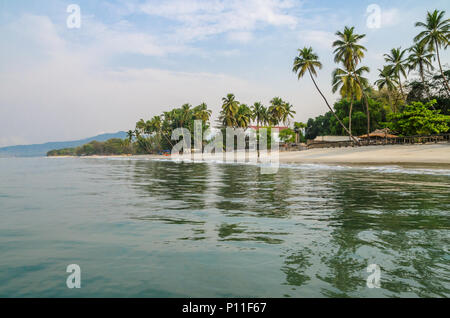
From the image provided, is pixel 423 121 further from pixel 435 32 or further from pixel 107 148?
pixel 107 148

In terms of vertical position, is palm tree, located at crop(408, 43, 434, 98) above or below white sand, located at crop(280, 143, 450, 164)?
above

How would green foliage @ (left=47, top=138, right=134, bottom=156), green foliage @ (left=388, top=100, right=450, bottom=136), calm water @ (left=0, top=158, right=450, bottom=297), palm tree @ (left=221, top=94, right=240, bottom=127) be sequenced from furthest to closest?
green foliage @ (left=47, top=138, right=134, bottom=156) → palm tree @ (left=221, top=94, right=240, bottom=127) → green foliage @ (left=388, top=100, right=450, bottom=136) → calm water @ (left=0, top=158, right=450, bottom=297)

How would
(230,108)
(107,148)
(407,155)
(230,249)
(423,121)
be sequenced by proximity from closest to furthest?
(230,249) < (407,155) < (423,121) < (230,108) < (107,148)

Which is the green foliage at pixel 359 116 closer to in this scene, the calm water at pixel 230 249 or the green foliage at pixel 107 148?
the calm water at pixel 230 249

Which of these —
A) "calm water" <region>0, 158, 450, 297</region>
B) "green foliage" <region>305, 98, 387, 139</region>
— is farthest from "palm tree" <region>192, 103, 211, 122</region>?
"calm water" <region>0, 158, 450, 297</region>

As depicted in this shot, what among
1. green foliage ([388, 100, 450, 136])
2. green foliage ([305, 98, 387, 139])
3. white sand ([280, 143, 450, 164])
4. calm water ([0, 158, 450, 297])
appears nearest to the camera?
calm water ([0, 158, 450, 297])

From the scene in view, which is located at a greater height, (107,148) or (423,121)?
(423,121)

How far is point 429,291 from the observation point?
3283 mm

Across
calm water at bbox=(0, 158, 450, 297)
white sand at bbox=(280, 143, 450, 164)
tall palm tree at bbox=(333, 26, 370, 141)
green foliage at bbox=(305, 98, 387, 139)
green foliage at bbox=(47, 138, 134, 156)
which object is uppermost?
tall palm tree at bbox=(333, 26, 370, 141)

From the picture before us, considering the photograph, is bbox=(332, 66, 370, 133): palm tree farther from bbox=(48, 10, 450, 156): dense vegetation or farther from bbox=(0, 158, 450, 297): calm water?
bbox=(0, 158, 450, 297): calm water

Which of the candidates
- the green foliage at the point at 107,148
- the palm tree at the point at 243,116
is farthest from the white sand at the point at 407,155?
the green foliage at the point at 107,148

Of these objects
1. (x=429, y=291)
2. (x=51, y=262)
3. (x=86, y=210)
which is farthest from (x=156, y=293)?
(x=86, y=210)

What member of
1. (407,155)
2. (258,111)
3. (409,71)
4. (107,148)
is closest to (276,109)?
(258,111)

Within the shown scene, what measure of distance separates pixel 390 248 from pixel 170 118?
3862 inches
